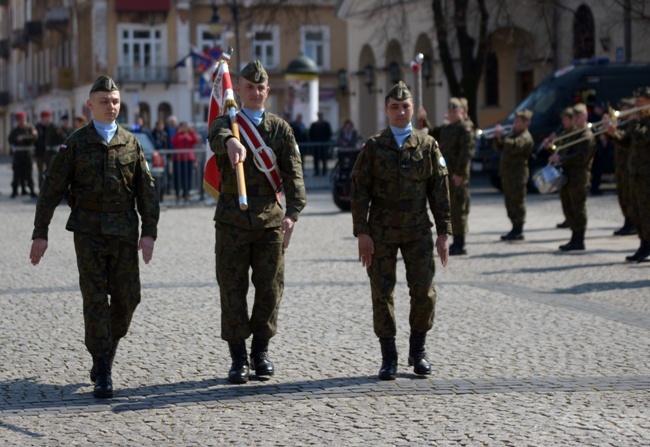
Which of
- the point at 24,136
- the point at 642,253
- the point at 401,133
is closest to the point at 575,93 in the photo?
the point at 24,136

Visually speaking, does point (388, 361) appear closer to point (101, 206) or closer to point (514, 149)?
point (101, 206)

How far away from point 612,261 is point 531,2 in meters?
22.4

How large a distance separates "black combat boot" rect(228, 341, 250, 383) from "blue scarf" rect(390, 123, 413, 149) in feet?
5.02

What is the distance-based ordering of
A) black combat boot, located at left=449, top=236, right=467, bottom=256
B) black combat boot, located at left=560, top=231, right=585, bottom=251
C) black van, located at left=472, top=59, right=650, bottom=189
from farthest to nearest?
1. black van, located at left=472, top=59, right=650, bottom=189
2. black combat boot, located at left=560, top=231, right=585, bottom=251
3. black combat boot, located at left=449, top=236, right=467, bottom=256

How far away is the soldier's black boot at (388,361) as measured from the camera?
8.36m

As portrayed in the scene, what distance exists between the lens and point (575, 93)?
28.4 metres

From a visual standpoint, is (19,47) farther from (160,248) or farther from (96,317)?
(96,317)

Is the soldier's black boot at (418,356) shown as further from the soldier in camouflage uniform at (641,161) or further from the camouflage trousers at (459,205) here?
the camouflage trousers at (459,205)

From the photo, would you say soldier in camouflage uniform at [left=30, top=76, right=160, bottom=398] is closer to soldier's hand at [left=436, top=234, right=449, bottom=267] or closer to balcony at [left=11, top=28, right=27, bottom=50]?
soldier's hand at [left=436, top=234, right=449, bottom=267]

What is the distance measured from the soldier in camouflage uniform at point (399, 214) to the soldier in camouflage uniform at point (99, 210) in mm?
1339

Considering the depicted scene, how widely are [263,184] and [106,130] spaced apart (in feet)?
3.21

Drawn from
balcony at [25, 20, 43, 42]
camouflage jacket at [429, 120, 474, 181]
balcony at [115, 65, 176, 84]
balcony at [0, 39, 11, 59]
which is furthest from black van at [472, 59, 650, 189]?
balcony at [0, 39, 11, 59]

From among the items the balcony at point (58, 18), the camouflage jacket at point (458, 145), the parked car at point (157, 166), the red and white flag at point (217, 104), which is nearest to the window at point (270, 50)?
the balcony at point (58, 18)

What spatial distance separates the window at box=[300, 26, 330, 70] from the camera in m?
74.0
